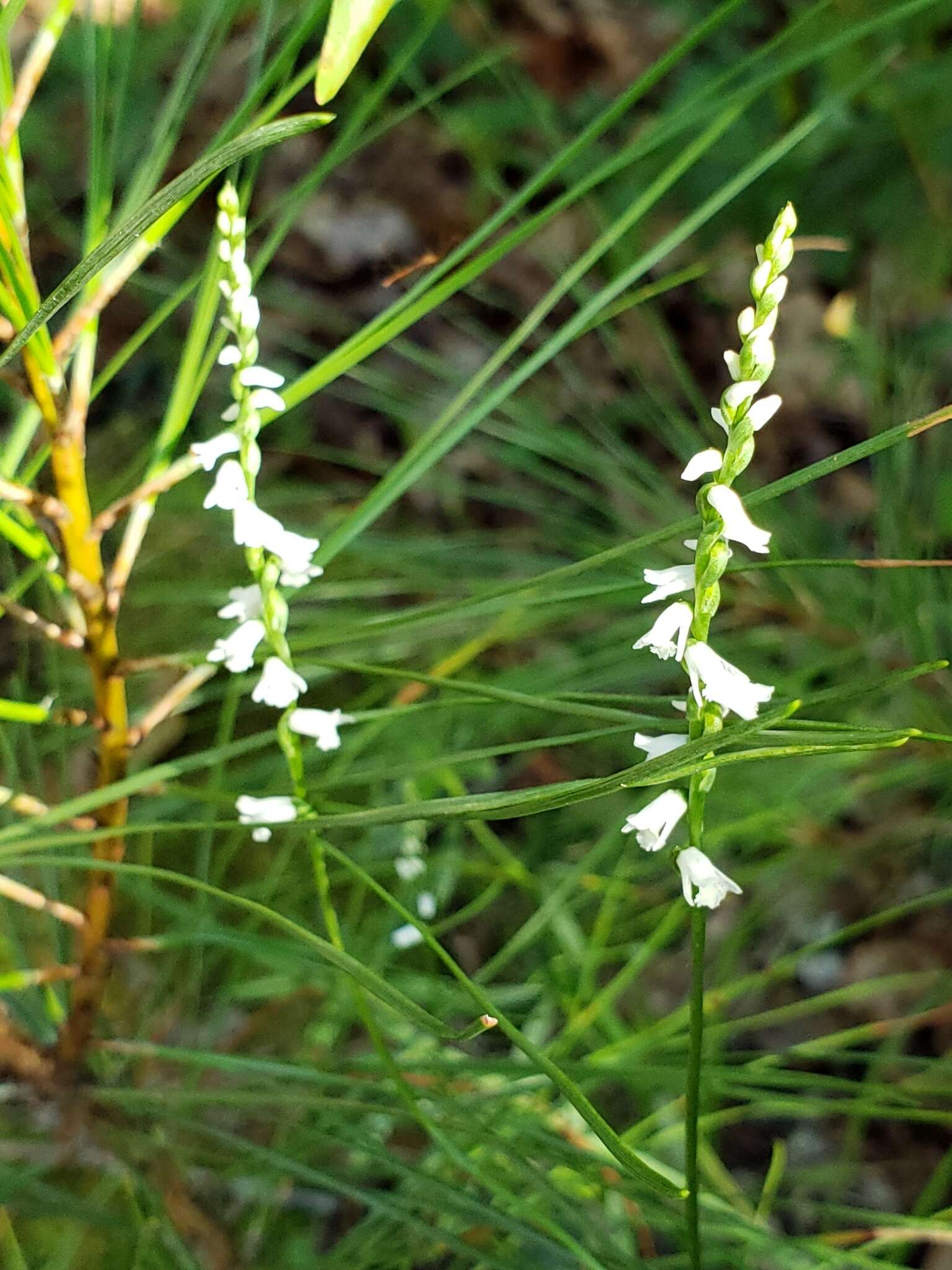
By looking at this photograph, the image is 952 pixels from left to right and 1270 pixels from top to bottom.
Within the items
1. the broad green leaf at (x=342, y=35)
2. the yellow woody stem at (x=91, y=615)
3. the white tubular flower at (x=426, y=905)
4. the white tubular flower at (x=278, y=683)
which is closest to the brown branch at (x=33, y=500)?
the yellow woody stem at (x=91, y=615)

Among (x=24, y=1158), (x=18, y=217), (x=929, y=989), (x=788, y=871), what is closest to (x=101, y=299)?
(x=18, y=217)

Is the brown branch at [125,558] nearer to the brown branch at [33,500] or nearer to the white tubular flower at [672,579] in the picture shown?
the brown branch at [33,500]

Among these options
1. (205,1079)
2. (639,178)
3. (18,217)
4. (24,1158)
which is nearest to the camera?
(18,217)

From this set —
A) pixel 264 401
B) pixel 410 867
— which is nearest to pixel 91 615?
pixel 264 401

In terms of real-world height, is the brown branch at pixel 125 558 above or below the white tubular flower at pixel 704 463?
above

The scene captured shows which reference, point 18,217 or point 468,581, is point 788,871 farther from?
point 18,217
